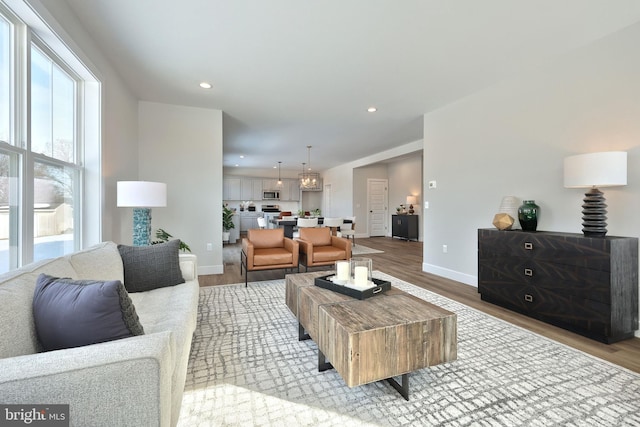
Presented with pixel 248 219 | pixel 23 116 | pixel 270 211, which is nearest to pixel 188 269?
pixel 23 116

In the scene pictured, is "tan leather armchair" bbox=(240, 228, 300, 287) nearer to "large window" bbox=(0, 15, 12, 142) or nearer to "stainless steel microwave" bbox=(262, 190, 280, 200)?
"large window" bbox=(0, 15, 12, 142)

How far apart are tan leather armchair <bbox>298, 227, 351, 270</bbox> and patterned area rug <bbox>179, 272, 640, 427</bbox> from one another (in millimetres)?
1648

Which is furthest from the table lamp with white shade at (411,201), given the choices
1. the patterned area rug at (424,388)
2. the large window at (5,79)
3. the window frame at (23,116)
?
the large window at (5,79)

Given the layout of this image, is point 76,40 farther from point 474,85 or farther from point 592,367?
point 592,367

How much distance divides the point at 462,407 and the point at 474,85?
3.47 m

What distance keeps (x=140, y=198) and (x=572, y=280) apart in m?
3.98

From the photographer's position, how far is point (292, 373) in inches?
70.0

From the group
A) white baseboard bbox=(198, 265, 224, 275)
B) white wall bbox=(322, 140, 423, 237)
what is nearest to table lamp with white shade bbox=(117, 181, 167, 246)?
white baseboard bbox=(198, 265, 224, 275)

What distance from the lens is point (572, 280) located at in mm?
2359

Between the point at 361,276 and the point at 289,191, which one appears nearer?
Answer: the point at 361,276

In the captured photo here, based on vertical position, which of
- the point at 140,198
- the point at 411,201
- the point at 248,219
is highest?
the point at 411,201

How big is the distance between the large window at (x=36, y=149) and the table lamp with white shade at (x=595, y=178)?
4119 mm

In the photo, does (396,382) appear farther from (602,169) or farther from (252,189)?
(252,189)

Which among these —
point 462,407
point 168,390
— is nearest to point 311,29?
point 168,390
